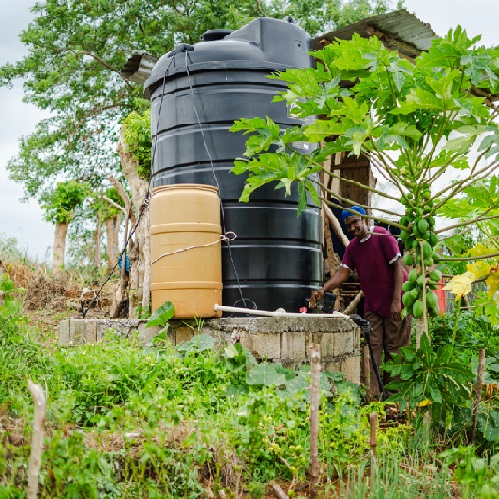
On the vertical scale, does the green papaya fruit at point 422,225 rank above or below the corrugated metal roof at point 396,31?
below

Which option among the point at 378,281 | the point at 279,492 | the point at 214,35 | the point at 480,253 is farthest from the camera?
the point at 378,281

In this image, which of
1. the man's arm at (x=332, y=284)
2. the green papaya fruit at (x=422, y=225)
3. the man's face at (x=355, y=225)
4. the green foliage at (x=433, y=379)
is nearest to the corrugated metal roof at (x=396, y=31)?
the man's face at (x=355, y=225)

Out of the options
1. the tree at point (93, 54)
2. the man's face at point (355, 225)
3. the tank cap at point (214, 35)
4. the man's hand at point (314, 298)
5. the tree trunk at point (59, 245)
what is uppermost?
the tree at point (93, 54)

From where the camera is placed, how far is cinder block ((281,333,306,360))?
15.4ft

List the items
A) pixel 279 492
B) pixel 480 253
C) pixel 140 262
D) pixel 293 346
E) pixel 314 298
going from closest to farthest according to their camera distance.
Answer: pixel 279 492 → pixel 480 253 → pixel 293 346 → pixel 314 298 → pixel 140 262

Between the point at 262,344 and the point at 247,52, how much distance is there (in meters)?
2.25

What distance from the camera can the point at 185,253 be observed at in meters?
4.76

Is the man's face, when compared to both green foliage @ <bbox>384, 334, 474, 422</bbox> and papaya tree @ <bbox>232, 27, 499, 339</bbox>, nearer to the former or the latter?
papaya tree @ <bbox>232, 27, 499, 339</bbox>

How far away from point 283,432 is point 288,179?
1367 mm

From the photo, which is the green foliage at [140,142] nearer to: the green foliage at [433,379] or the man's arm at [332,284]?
the man's arm at [332,284]

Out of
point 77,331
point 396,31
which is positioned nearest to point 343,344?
point 77,331

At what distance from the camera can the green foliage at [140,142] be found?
6754 millimetres

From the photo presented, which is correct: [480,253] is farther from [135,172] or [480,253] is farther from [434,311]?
[135,172]

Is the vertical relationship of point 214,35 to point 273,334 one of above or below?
above
